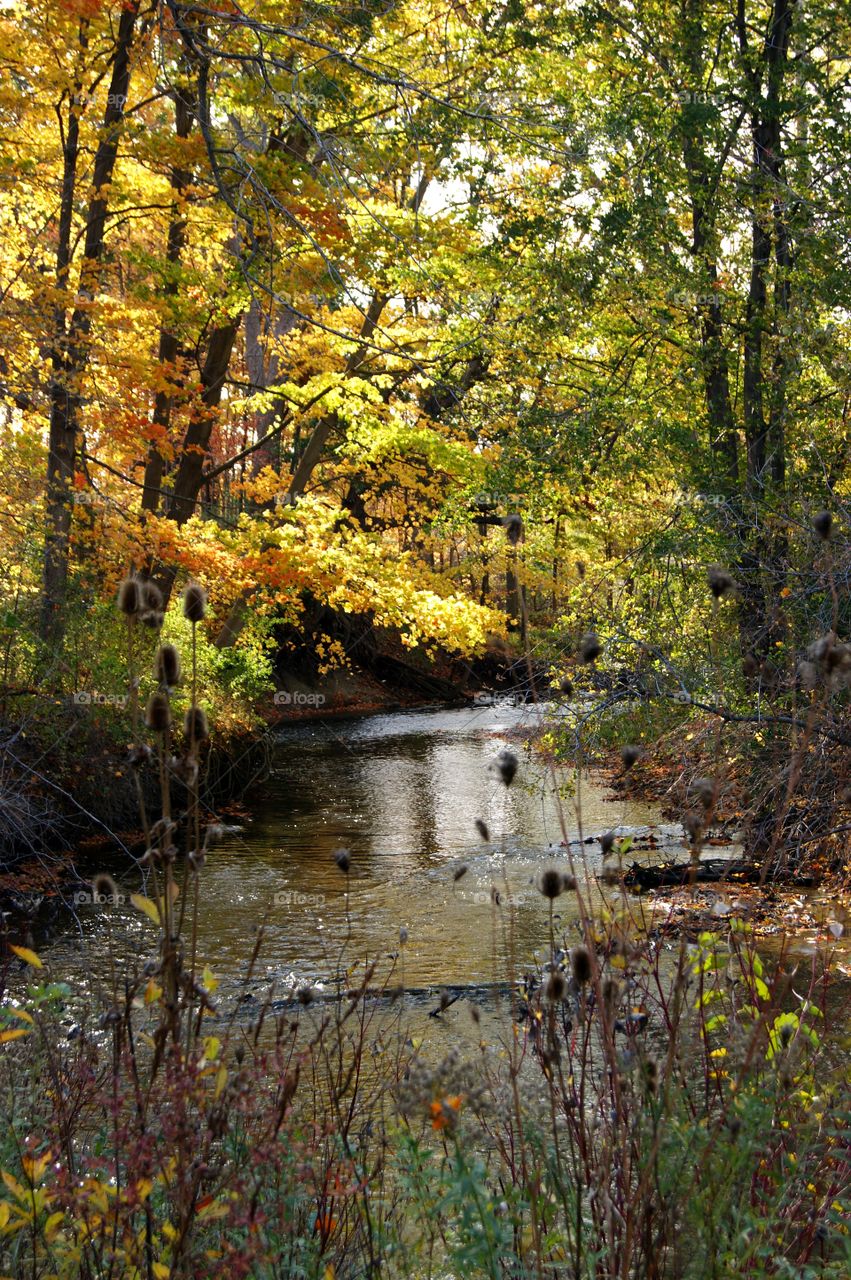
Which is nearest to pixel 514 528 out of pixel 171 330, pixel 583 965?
pixel 583 965

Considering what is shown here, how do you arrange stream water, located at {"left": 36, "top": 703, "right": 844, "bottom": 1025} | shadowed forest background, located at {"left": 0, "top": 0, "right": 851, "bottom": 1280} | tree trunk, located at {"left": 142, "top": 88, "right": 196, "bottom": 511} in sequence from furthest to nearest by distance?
tree trunk, located at {"left": 142, "top": 88, "right": 196, "bottom": 511}, shadowed forest background, located at {"left": 0, "top": 0, "right": 851, "bottom": 1280}, stream water, located at {"left": 36, "top": 703, "right": 844, "bottom": 1025}

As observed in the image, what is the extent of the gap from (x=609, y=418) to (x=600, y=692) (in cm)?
358

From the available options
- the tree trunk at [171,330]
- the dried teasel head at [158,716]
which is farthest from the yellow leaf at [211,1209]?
the tree trunk at [171,330]

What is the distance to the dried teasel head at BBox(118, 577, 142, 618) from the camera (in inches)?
87.4

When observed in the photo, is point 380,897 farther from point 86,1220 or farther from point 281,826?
point 86,1220

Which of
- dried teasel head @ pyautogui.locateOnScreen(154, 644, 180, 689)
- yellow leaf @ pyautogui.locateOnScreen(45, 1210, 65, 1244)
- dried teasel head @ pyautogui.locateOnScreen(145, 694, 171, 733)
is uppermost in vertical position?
dried teasel head @ pyautogui.locateOnScreen(154, 644, 180, 689)

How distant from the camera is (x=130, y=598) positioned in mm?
2240

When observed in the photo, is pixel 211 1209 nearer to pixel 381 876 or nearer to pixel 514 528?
pixel 514 528

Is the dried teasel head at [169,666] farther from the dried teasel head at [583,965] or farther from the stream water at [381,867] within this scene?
the stream water at [381,867]

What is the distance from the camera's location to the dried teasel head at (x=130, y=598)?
2221mm

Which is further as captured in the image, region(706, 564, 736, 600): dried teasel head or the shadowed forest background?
the shadowed forest background

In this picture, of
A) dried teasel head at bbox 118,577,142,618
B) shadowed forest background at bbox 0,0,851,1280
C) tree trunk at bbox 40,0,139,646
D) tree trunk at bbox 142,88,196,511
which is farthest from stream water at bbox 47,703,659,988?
tree trunk at bbox 142,88,196,511

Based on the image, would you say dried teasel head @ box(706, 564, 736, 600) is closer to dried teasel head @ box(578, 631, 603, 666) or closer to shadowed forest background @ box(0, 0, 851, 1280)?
dried teasel head @ box(578, 631, 603, 666)

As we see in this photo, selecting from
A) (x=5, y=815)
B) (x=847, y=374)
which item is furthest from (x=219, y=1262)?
(x=847, y=374)
